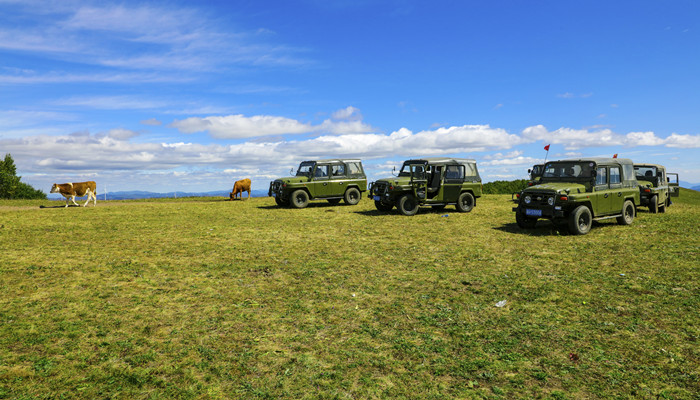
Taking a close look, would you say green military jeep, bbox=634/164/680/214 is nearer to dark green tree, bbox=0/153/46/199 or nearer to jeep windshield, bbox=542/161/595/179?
jeep windshield, bbox=542/161/595/179

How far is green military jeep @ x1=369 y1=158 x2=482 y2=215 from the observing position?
15031mm

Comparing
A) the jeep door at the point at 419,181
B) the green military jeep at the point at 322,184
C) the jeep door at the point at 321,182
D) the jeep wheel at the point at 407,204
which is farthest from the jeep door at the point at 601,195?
the jeep door at the point at 321,182

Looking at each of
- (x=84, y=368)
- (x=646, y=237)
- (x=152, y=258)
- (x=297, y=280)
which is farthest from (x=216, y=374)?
(x=646, y=237)

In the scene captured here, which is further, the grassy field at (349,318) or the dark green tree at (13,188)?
the dark green tree at (13,188)

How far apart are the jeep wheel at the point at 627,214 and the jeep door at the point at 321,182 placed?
38.0ft

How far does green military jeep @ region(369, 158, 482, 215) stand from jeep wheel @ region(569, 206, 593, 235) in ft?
17.6

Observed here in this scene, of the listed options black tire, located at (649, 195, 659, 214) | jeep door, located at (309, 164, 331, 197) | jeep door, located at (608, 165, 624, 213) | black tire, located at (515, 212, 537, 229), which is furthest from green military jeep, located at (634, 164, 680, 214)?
jeep door, located at (309, 164, 331, 197)

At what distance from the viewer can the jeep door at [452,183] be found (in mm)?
15484

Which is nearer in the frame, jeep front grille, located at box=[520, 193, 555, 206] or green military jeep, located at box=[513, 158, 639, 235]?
green military jeep, located at box=[513, 158, 639, 235]

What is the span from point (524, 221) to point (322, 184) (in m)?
9.58

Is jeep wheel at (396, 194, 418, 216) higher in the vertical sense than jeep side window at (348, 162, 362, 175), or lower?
lower

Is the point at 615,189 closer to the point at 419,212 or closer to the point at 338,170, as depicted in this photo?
the point at 419,212

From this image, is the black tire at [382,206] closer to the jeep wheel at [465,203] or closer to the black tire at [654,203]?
the jeep wheel at [465,203]

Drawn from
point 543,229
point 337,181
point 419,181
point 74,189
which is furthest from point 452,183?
point 74,189
